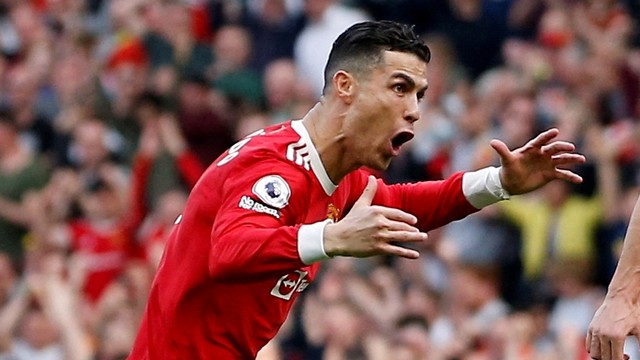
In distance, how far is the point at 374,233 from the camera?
5.69 meters

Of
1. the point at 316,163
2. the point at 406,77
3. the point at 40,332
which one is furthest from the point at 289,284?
the point at 40,332

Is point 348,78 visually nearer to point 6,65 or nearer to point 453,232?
point 453,232

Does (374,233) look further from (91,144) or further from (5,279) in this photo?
(91,144)

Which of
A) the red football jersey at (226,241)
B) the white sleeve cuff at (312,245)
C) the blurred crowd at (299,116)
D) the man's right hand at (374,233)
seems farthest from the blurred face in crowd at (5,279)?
the man's right hand at (374,233)

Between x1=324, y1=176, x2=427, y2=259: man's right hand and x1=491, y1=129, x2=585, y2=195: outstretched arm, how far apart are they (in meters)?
1.18

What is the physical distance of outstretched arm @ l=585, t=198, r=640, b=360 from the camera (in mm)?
5684

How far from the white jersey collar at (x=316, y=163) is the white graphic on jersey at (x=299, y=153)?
2cm

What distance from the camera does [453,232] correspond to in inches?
450

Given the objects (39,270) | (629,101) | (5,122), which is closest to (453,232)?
(629,101)

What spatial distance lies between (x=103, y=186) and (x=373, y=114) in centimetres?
713

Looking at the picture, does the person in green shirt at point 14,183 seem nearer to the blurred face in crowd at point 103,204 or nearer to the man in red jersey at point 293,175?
the blurred face in crowd at point 103,204

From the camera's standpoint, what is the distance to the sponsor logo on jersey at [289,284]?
661cm

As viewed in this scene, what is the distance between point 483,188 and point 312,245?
4.76 ft

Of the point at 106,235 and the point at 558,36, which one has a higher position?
the point at 558,36
